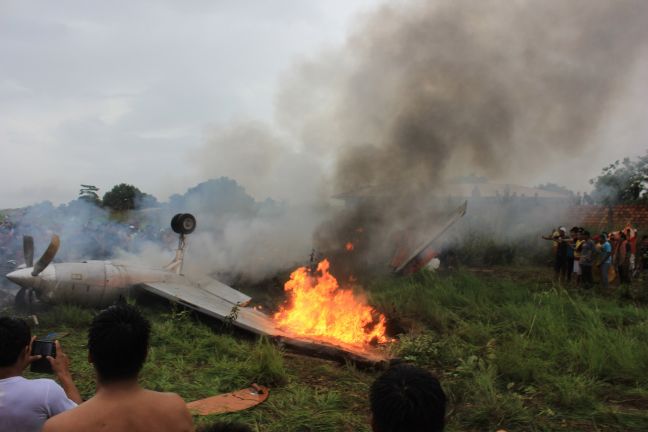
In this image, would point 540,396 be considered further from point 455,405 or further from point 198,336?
point 198,336

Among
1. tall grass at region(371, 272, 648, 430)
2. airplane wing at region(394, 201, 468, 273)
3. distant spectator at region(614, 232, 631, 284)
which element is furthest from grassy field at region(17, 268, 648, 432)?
airplane wing at region(394, 201, 468, 273)

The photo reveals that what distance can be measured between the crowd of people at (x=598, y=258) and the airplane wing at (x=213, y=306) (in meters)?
9.29

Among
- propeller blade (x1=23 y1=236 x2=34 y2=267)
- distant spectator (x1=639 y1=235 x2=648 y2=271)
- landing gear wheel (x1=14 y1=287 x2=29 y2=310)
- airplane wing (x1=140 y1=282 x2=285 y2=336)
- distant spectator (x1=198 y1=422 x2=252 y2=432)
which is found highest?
distant spectator (x1=639 y1=235 x2=648 y2=271)

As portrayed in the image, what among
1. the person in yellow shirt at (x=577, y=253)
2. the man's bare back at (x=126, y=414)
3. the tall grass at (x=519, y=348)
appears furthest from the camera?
the person in yellow shirt at (x=577, y=253)

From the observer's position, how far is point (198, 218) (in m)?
14.6

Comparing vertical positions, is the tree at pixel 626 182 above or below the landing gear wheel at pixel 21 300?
above

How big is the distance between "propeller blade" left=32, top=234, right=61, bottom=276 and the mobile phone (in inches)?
275

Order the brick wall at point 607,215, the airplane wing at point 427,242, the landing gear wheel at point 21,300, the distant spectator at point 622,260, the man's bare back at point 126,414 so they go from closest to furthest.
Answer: the man's bare back at point 126,414 → the landing gear wheel at point 21,300 → the distant spectator at point 622,260 → the airplane wing at point 427,242 → the brick wall at point 607,215

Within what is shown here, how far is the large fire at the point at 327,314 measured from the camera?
377 inches

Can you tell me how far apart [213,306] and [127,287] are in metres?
2.16

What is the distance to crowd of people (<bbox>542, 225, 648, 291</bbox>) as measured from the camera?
44.6 feet

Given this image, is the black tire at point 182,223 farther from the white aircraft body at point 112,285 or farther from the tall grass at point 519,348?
the tall grass at point 519,348

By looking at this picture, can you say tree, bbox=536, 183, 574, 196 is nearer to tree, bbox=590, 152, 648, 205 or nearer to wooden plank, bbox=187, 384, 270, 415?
tree, bbox=590, 152, 648, 205

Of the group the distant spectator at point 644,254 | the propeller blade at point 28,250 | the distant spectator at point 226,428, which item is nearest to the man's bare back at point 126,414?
the distant spectator at point 226,428
